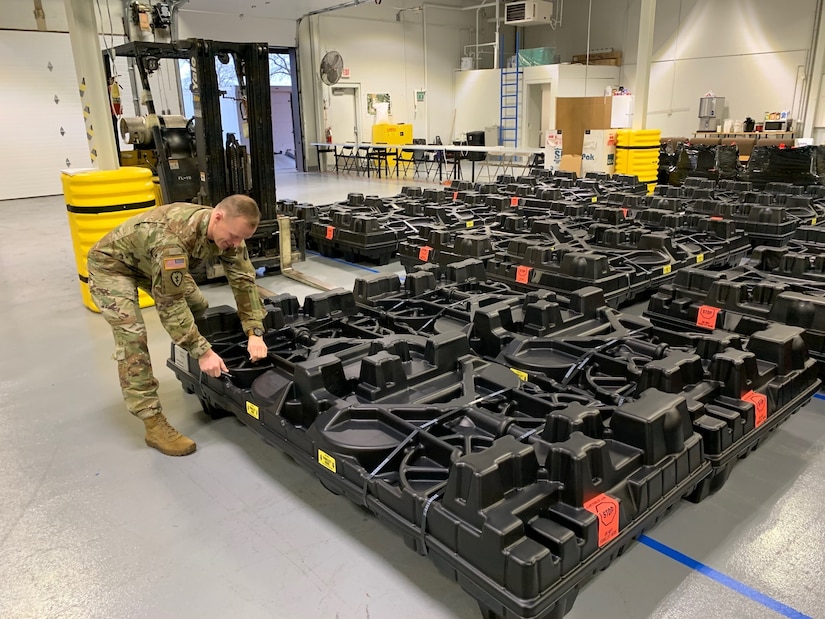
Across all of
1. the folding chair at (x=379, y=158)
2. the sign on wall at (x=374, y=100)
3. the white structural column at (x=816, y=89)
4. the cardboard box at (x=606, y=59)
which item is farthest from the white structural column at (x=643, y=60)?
the sign on wall at (x=374, y=100)

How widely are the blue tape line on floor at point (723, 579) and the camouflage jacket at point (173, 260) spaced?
216 cm

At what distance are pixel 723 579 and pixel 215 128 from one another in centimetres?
558

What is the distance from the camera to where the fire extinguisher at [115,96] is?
6656 millimetres

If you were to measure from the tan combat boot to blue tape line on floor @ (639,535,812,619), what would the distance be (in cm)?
222

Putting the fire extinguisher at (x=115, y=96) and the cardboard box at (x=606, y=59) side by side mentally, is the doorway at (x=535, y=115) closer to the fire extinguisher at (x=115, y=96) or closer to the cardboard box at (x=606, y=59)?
the cardboard box at (x=606, y=59)

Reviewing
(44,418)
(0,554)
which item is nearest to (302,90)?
(44,418)

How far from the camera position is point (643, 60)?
10758 millimetres

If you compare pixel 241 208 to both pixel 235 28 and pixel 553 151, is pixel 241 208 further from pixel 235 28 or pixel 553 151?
pixel 235 28

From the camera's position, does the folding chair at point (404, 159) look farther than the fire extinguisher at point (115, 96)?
Yes

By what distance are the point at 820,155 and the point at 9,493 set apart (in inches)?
457

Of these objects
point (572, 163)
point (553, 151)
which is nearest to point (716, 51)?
point (553, 151)

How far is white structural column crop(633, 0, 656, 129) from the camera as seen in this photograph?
1045 cm

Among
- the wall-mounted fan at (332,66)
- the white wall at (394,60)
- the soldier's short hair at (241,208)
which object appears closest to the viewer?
the soldier's short hair at (241,208)

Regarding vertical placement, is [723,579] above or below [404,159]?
below
